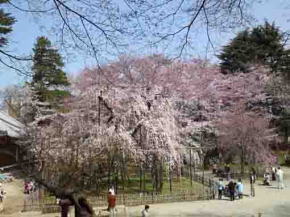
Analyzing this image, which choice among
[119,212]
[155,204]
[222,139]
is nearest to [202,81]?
[222,139]

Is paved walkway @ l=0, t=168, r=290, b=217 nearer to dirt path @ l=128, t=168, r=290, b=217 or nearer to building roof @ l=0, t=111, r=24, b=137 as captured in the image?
dirt path @ l=128, t=168, r=290, b=217

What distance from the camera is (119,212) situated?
1981cm

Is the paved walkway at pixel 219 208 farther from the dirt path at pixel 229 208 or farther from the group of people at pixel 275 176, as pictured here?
the group of people at pixel 275 176

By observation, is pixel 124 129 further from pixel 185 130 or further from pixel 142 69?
pixel 185 130

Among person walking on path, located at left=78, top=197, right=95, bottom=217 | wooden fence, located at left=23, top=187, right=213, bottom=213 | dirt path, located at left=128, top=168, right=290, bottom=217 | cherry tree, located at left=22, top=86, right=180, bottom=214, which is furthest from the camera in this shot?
cherry tree, located at left=22, top=86, right=180, bottom=214

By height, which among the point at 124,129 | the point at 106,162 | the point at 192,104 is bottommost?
the point at 106,162

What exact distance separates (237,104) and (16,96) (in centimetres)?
1763

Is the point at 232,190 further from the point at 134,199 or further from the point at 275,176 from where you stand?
the point at 275,176

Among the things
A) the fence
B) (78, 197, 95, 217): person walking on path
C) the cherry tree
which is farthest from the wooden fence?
(78, 197, 95, 217): person walking on path

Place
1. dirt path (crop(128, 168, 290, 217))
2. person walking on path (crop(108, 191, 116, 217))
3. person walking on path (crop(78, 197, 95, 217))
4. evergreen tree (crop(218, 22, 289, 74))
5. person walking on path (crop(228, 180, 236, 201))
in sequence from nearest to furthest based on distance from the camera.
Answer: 1. person walking on path (crop(78, 197, 95, 217))
2. person walking on path (crop(108, 191, 116, 217))
3. dirt path (crop(128, 168, 290, 217))
4. person walking on path (crop(228, 180, 236, 201))
5. evergreen tree (crop(218, 22, 289, 74))

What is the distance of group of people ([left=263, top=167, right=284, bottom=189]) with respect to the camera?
25.5 meters

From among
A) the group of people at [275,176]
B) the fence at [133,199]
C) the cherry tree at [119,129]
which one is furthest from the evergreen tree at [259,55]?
the fence at [133,199]

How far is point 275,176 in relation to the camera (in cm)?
2897

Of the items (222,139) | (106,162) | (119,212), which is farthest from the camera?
(222,139)
